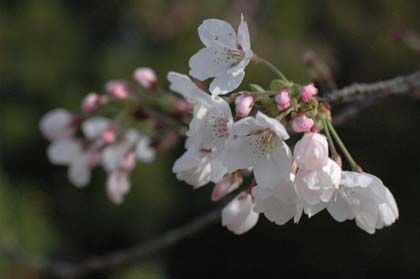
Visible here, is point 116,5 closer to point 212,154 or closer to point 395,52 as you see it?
point 395,52

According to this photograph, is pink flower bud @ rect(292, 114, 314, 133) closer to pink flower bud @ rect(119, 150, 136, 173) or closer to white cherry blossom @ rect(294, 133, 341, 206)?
white cherry blossom @ rect(294, 133, 341, 206)

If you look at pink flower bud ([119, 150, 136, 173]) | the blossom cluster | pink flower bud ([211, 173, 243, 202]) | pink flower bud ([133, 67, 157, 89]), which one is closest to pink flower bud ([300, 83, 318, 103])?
the blossom cluster

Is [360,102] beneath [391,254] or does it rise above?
above

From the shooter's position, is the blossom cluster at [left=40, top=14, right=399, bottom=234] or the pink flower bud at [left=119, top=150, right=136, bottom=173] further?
the pink flower bud at [left=119, top=150, right=136, bottom=173]

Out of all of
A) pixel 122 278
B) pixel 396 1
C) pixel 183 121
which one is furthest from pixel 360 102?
pixel 396 1

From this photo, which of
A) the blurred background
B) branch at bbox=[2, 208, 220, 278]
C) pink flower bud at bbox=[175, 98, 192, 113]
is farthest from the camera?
the blurred background

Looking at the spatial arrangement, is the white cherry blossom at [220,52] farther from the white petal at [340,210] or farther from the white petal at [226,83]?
the white petal at [340,210]
